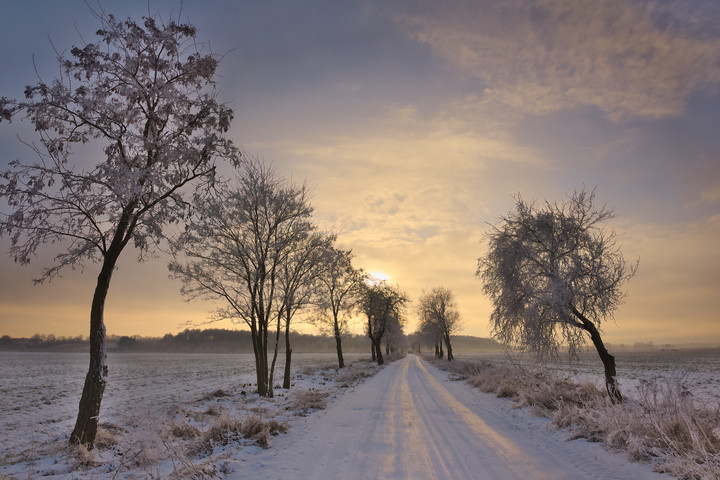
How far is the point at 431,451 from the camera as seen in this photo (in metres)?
7.36

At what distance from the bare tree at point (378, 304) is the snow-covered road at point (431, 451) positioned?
33118 millimetres

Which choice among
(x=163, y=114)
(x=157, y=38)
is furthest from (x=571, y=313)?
(x=157, y=38)

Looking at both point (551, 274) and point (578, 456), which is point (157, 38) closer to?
point (578, 456)

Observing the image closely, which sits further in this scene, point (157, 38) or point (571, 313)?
point (571, 313)

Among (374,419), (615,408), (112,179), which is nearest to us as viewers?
(615,408)

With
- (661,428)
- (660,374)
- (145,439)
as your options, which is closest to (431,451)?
(661,428)

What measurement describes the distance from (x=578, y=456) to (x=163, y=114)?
12.9m

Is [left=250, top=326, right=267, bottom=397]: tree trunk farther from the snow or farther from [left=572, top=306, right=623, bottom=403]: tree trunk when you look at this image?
[left=572, top=306, right=623, bottom=403]: tree trunk

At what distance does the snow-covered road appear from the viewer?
20.3 feet

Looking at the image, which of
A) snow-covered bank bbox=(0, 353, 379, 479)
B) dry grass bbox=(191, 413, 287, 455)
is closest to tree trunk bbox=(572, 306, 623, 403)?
snow-covered bank bbox=(0, 353, 379, 479)

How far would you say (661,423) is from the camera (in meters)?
6.85

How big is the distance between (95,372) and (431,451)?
828cm

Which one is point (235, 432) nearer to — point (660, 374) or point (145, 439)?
point (145, 439)

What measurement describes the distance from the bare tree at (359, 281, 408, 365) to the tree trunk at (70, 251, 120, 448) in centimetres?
3544
